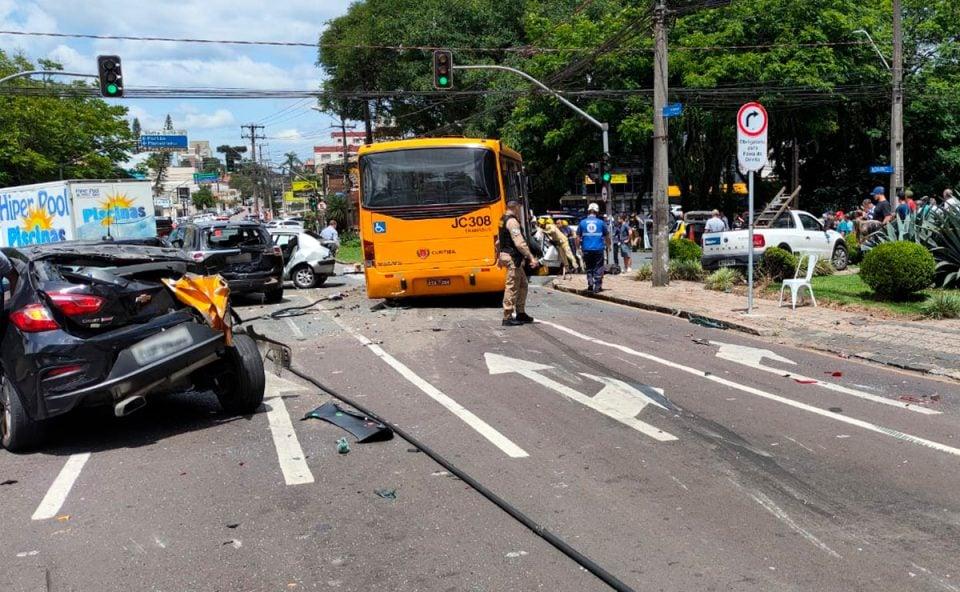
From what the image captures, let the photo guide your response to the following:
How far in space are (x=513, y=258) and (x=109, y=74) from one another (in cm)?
1480

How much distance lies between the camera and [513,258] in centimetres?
1331

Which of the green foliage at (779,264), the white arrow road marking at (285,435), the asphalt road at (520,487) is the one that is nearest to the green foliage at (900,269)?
the green foliage at (779,264)

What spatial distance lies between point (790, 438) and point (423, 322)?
808 cm

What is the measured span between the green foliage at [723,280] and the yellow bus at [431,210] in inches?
205

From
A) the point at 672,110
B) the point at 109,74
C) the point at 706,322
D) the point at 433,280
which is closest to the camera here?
the point at 706,322

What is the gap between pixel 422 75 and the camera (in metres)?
51.8

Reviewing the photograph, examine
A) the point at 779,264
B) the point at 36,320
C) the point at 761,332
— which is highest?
the point at 36,320

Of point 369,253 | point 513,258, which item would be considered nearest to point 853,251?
point 513,258

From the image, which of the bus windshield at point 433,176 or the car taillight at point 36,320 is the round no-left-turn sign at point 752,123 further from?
the car taillight at point 36,320

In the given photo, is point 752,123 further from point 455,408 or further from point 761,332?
point 455,408

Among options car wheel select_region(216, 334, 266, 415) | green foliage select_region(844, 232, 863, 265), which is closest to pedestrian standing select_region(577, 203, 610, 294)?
green foliage select_region(844, 232, 863, 265)

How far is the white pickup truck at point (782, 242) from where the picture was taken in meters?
20.3

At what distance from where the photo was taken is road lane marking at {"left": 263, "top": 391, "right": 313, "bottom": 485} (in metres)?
6.07

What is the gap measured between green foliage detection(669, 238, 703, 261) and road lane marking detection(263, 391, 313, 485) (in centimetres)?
1510
